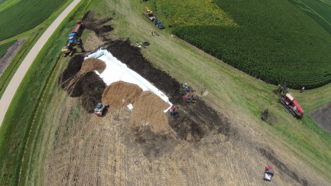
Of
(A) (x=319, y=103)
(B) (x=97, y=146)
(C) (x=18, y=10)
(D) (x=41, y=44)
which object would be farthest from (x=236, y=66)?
(C) (x=18, y=10)

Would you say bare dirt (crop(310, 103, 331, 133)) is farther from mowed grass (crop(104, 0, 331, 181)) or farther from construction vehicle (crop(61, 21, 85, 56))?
construction vehicle (crop(61, 21, 85, 56))

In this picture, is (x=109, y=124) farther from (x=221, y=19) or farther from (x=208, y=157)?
(x=221, y=19)

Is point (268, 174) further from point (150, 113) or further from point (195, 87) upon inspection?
point (150, 113)

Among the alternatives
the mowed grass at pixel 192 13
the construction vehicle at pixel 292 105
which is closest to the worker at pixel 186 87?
the construction vehicle at pixel 292 105

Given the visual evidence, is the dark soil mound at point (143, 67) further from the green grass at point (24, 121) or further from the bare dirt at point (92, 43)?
the green grass at point (24, 121)

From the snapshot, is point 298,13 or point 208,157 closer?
point 208,157

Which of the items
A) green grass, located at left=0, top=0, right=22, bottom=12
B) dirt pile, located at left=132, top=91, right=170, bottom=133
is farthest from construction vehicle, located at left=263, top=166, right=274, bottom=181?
green grass, located at left=0, top=0, right=22, bottom=12

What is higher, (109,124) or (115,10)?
(115,10)
